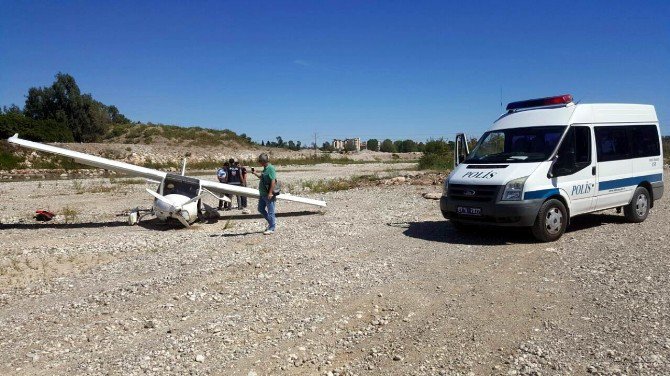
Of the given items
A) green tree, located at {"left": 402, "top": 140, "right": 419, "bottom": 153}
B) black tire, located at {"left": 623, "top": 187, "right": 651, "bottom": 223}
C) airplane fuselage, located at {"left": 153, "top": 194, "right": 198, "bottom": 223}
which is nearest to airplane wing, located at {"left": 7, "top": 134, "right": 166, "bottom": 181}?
airplane fuselage, located at {"left": 153, "top": 194, "right": 198, "bottom": 223}

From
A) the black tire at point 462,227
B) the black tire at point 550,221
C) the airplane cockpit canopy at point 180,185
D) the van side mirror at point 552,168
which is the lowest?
the black tire at point 462,227

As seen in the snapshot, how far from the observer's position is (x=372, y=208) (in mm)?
15477

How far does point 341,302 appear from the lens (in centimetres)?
614

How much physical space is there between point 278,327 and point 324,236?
5.47 m

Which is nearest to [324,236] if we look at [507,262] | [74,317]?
Answer: [507,262]

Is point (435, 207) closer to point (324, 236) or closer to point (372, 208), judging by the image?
point (372, 208)

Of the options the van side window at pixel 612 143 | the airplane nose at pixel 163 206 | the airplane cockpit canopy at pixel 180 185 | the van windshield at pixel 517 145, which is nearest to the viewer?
the van windshield at pixel 517 145

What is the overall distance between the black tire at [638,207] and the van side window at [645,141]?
87cm

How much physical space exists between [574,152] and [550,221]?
5.19ft

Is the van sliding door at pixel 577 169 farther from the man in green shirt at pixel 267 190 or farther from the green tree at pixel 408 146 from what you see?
the green tree at pixel 408 146

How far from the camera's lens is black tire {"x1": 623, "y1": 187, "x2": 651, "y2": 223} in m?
11.0

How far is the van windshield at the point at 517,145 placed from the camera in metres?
9.43

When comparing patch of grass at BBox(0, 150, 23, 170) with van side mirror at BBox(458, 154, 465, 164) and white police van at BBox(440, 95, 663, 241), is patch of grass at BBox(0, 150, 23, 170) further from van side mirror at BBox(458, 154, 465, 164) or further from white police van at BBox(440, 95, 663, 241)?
white police van at BBox(440, 95, 663, 241)

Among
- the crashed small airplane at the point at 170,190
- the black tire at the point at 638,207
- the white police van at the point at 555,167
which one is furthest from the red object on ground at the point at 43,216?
the black tire at the point at 638,207
